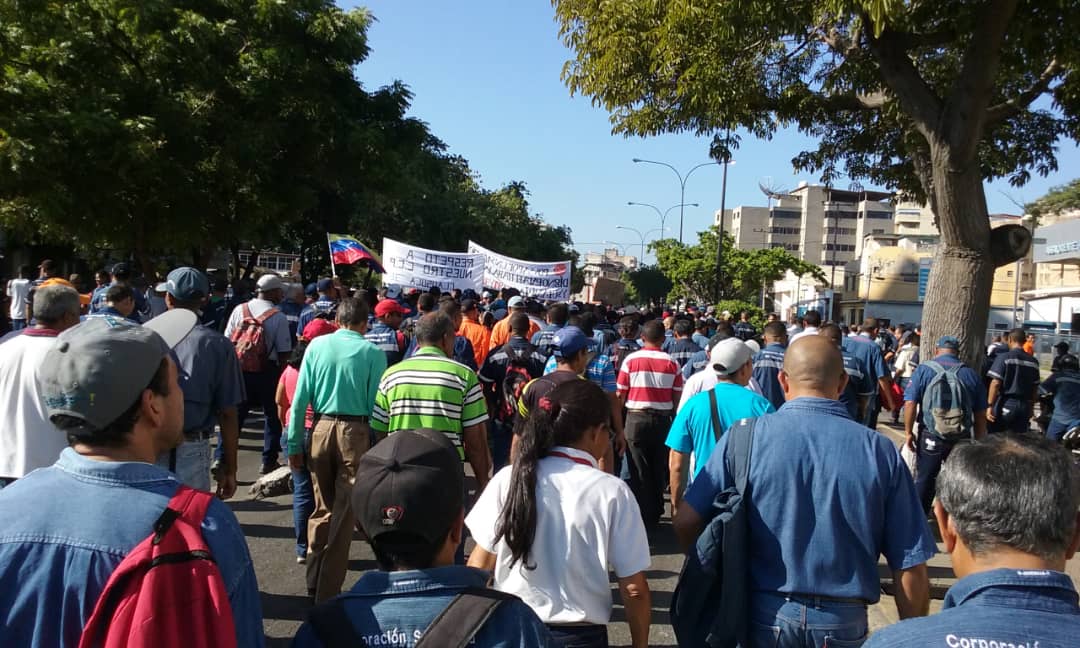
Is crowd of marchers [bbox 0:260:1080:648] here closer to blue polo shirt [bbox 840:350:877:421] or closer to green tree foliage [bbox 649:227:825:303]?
blue polo shirt [bbox 840:350:877:421]

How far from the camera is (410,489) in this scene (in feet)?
6.62

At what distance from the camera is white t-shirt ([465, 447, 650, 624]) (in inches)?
114

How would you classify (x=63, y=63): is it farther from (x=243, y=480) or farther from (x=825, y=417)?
(x=825, y=417)

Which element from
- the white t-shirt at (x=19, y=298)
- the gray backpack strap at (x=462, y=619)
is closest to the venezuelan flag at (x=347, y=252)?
the white t-shirt at (x=19, y=298)

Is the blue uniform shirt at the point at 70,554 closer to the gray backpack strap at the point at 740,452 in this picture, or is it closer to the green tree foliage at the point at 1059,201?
the gray backpack strap at the point at 740,452

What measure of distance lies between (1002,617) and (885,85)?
29.0 ft

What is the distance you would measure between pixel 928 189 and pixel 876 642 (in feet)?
28.4

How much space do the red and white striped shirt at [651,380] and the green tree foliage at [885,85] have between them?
266 centimetres

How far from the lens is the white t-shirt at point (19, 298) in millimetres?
13648

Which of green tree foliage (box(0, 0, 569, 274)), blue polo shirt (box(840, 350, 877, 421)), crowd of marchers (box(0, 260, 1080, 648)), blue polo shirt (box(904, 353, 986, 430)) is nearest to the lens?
crowd of marchers (box(0, 260, 1080, 648))

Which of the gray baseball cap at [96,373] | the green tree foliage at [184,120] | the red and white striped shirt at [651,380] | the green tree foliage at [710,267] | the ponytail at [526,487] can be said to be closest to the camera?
the gray baseball cap at [96,373]

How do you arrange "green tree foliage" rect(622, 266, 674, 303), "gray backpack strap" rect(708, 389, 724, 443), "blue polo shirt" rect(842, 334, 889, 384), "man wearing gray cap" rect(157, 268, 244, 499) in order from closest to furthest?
1. "gray backpack strap" rect(708, 389, 724, 443)
2. "man wearing gray cap" rect(157, 268, 244, 499)
3. "blue polo shirt" rect(842, 334, 889, 384)
4. "green tree foliage" rect(622, 266, 674, 303)

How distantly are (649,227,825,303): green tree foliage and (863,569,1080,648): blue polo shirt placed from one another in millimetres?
52329

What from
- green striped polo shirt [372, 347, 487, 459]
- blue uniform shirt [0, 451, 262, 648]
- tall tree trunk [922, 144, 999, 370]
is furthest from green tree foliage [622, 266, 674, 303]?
blue uniform shirt [0, 451, 262, 648]
